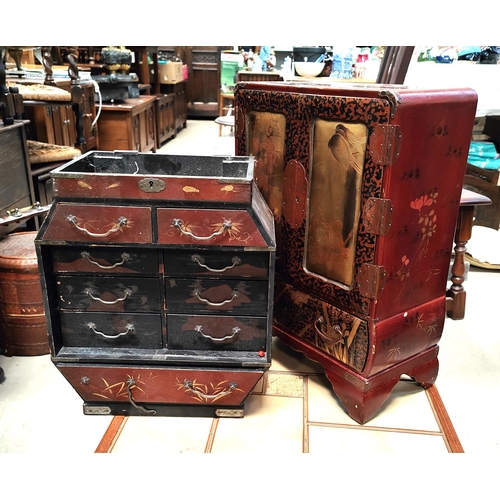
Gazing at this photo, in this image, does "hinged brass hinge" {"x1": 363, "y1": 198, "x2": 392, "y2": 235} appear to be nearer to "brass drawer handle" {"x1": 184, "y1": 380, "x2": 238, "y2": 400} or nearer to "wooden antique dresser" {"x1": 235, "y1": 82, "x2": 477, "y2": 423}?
"wooden antique dresser" {"x1": 235, "y1": 82, "x2": 477, "y2": 423}

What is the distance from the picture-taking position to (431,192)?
1.31 m

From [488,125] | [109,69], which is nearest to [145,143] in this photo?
[109,69]

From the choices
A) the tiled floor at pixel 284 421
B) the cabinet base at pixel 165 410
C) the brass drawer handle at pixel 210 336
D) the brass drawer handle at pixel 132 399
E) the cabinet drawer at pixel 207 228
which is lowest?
the tiled floor at pixel 284 421

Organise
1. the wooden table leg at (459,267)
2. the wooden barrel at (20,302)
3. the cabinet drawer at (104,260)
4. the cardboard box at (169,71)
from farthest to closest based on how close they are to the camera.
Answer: the cardboard box at (169,71), the wooden table leg at (459,267), the wooden barrel at (20,302), the cabinet drawer at (104,260)

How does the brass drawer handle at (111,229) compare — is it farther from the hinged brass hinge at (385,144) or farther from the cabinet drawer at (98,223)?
the hinged brass hinge at (385,144)

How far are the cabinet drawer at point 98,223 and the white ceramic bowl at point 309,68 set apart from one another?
1.48m

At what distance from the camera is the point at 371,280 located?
131 cm

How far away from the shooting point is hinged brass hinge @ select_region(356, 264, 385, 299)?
4.27 feet

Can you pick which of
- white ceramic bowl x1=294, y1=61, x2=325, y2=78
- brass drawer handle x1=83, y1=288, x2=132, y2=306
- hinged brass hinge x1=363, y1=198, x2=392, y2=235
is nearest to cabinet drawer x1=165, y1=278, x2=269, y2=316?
brass drawer handle x1=83, y1=288, x2=132, y2=306

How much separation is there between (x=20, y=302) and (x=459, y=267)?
5.74ft

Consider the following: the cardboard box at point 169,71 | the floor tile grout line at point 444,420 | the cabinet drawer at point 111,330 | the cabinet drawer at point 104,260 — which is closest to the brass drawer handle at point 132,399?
the cabinet drawer at point 111,330

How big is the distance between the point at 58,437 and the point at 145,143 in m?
3.72

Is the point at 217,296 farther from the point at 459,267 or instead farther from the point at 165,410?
the point at 459,267

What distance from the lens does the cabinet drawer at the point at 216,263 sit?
4.24 ft
